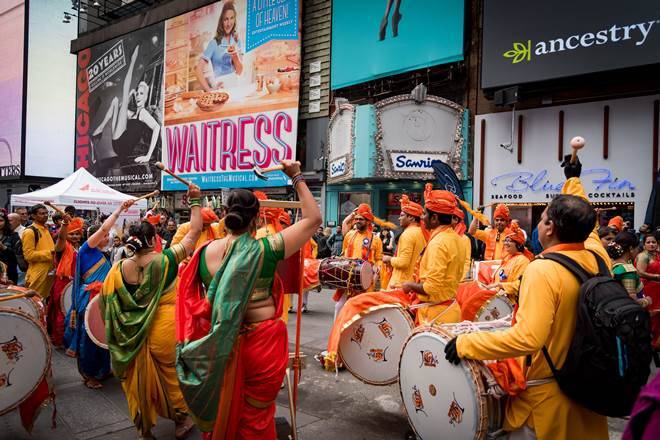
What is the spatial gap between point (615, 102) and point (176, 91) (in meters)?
18.7

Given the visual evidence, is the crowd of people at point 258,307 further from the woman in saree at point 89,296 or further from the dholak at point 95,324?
the dholak at point 95,324

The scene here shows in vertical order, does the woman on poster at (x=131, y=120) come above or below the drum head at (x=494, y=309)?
above

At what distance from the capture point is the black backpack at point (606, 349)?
2070mm

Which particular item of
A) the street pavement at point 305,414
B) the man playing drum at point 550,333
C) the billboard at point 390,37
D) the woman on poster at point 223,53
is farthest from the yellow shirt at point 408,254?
the woman on poster at point 223,53

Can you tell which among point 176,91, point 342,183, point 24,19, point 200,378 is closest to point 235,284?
point 200,378

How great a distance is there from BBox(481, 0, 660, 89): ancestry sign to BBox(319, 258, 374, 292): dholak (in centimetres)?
969

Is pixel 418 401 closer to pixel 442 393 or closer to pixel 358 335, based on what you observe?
pixel 442 393

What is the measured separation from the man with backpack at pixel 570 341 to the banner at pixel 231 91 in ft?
54.9

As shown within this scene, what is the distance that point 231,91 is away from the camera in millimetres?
21297

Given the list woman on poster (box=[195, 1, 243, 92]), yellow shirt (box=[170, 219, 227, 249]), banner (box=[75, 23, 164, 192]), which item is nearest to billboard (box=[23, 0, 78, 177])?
banner (box=[75, 23, 164, 192])

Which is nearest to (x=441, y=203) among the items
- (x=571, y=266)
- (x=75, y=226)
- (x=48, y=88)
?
(x=571, y=266)

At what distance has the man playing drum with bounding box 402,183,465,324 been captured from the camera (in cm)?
425

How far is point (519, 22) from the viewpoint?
530 inches

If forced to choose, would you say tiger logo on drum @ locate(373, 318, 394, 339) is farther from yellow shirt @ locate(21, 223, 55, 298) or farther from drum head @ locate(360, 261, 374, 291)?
yellow shirt @ locate(21, 223, 55, 298)
